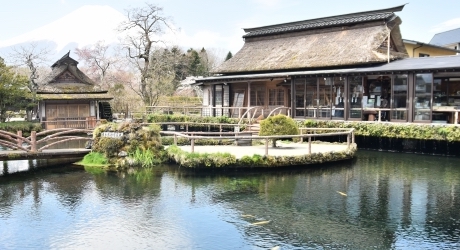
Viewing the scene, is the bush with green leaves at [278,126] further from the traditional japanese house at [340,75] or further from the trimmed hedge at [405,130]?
the traditional japanese house at [340,75]

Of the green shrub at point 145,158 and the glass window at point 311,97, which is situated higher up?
the glass window at point 311,97

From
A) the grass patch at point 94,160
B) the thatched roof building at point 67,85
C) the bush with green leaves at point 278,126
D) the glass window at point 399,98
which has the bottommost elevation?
the grass patch at point 94,160

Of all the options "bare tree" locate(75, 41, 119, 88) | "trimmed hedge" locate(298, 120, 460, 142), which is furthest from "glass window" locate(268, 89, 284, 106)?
"bare tree" locate(75, 41, 119, 88)

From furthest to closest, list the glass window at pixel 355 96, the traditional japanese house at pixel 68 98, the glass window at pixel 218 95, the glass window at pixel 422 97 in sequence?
the traditional japanese house at pixel 68 98 → the glass window at pixel 218 95 → the glass window at pixel 355 96 → the glass window at pixel 422 97

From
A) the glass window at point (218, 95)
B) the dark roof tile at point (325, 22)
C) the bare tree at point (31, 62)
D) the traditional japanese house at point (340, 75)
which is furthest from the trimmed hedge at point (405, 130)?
the bare tree at point (31, 62)

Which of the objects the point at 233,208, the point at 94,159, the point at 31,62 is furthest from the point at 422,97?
the point at 31,62

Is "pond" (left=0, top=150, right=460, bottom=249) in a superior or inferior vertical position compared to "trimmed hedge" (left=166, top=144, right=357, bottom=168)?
inferior

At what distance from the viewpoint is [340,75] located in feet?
78.8

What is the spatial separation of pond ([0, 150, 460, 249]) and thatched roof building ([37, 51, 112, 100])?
19.6m

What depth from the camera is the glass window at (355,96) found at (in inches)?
914

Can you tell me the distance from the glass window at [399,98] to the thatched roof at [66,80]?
81.3ft

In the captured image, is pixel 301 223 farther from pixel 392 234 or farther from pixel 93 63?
pixel 93 63

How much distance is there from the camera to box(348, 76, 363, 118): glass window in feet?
76.2

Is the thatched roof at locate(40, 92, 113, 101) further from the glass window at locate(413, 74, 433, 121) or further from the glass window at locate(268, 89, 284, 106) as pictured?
the glass window at locate(413, 74, 433, 121)
